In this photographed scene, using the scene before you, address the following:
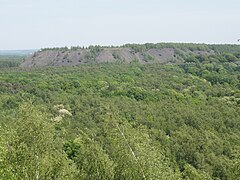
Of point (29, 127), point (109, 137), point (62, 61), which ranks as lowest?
point (62, 61)

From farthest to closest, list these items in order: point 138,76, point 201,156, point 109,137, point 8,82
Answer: point 138,76 → point 8,82 → point 201,156 → point 109,137

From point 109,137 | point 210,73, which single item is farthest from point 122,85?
point 109,137

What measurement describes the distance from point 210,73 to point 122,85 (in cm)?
4151

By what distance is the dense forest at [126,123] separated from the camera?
21953 millimetres

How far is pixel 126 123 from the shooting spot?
26.0m

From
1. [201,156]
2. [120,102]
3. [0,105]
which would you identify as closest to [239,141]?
[201,156]

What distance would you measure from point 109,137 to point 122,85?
3270 inches

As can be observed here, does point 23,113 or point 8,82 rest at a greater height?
point 23,113

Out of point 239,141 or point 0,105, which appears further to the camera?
point 0,105

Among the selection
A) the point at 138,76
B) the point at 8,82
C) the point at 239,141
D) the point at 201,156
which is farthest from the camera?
the point at 138,76

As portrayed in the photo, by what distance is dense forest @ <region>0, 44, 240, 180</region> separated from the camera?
22.0 metres

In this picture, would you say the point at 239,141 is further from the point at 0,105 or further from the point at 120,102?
the point at 0,105

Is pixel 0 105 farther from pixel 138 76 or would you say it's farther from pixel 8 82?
pixel 138 76

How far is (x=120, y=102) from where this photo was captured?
3346 inches
